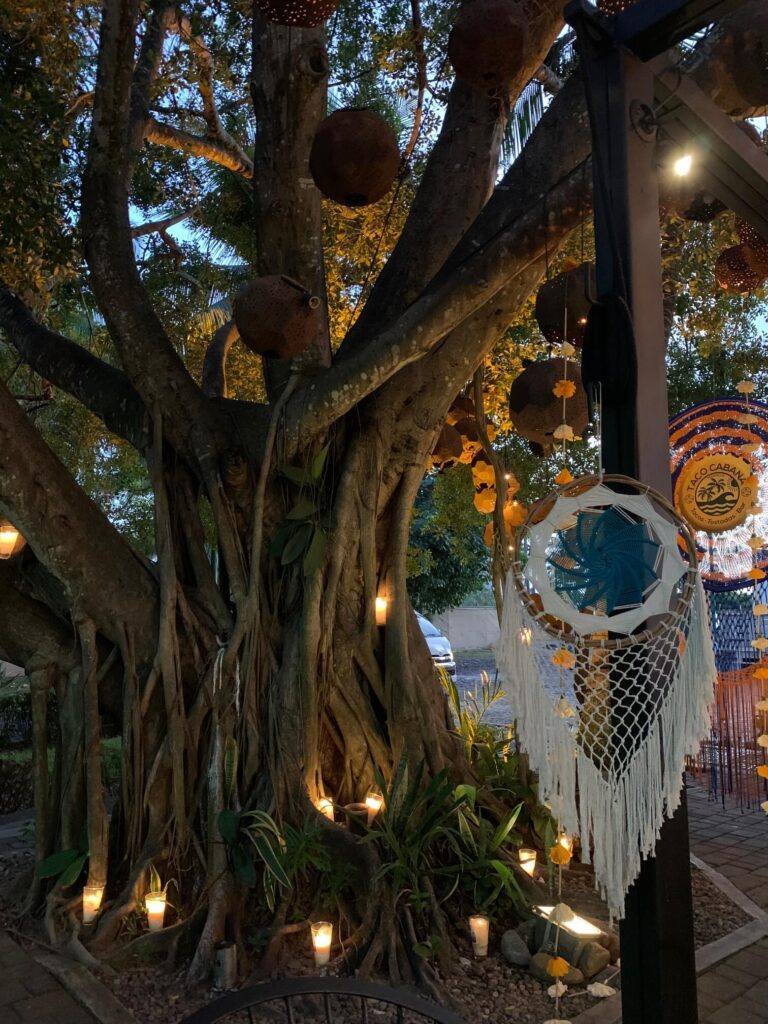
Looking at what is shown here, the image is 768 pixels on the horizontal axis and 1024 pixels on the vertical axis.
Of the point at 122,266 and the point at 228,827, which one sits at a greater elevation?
the point at 122,266

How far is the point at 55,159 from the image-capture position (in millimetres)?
4750

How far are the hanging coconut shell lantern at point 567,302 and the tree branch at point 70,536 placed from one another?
7.42ft

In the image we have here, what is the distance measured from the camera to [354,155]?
2.94 metres

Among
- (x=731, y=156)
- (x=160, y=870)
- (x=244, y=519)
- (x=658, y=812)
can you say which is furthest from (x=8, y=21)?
(x=658, y=812)

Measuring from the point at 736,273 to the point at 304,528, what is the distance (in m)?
2.34

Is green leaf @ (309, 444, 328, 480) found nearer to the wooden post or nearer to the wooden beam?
the wooden beam

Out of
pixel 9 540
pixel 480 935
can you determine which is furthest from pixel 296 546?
pixel 480 935

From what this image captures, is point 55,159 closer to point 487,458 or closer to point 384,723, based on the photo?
point 487,458

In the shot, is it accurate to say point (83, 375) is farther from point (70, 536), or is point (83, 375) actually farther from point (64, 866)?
point (64, 866)

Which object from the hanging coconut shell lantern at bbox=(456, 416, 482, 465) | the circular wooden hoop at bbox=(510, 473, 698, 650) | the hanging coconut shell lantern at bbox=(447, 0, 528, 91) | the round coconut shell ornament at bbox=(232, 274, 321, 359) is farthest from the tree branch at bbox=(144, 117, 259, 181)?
the circular wooden hoop at bbox=(510, 473, 698, 650)

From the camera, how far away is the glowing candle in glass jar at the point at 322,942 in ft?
10.7

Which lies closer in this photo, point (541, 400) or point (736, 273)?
point (541, 400)

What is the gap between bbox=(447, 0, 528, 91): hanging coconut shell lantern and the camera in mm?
2779

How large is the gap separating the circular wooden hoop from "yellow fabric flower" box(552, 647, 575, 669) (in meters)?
0.05
